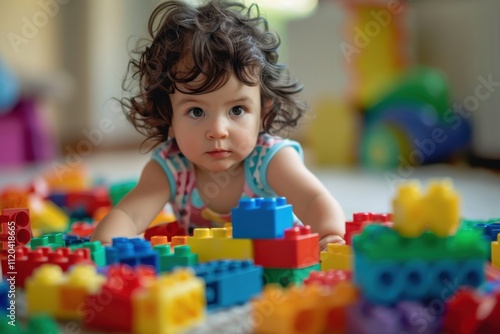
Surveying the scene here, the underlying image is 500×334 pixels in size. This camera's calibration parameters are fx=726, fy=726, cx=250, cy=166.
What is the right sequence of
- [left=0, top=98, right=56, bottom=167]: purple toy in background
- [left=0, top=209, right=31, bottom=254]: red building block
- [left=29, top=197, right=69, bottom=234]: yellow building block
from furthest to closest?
[left=0, top=98, right=56, bottom=167]: purple toy in background
[left=29, top=197, right=69, bottom=234]: yellow building block
[left=0, top=209, right=31, bottom=254]: red building block

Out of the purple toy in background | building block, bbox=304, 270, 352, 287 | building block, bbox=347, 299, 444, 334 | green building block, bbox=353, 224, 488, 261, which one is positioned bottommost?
building block, bbox=347, 299, 444, 334

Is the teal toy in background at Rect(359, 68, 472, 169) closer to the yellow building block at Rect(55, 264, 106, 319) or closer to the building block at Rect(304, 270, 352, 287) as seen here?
the building block at Rect(304, 270, 352, 287)

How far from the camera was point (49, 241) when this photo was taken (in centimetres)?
115

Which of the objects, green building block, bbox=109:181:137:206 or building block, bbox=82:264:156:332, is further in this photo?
green building block, bbox=109:181:137:206

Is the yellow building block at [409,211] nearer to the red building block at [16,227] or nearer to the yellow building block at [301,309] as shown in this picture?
the yellow building block at [301,309]

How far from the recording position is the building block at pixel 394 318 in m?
0.70

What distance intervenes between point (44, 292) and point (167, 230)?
0.55m

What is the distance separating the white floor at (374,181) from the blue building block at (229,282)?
87 cm

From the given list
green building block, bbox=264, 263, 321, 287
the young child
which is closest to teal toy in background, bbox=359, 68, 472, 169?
the young child

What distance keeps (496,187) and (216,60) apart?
1.44 metres

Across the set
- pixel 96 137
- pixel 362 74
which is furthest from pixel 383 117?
pixel 96 137

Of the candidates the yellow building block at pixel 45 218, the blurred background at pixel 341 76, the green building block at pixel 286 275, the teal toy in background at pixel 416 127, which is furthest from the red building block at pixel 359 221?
the teal toy in background at pixel 416 127

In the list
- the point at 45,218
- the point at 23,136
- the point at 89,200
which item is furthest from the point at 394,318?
the point at 23,136

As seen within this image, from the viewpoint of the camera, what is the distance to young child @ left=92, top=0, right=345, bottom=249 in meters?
1.20
